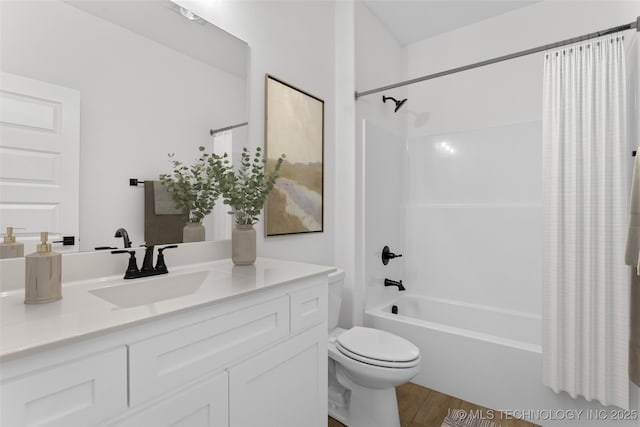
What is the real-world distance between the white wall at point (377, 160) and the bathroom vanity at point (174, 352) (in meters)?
1.07

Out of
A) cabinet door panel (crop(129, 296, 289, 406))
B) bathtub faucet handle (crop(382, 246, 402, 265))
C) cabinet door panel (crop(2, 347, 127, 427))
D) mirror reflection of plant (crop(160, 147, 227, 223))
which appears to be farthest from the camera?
bathtub faucet handle (crop(382, 246, 402, 265))

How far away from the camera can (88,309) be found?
0.75 meters

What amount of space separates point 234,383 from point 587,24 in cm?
300

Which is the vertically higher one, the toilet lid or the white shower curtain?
the white shower curtain

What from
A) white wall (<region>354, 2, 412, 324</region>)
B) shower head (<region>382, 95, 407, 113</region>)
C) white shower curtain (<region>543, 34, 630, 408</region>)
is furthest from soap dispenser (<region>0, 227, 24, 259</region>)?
shower head (<region>382, 95, 407, 113</region>)

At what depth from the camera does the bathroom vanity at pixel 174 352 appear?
57 centimetres

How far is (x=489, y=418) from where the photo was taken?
5.66ft

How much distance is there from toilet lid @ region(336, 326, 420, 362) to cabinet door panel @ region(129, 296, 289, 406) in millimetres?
625

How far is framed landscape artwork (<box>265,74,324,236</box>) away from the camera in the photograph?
1702 mm

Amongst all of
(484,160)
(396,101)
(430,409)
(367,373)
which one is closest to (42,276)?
(367,373)

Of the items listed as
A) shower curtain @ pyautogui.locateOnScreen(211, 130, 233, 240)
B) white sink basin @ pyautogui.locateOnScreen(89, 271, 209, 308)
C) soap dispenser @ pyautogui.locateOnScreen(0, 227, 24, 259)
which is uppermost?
shower curtain @ pyautogui.locateOnScreen(211, 130, 233, 240)

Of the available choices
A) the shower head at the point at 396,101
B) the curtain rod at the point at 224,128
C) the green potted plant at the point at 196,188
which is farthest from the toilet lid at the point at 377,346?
the shower head at the point at 396,101

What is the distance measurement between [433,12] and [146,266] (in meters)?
2.67

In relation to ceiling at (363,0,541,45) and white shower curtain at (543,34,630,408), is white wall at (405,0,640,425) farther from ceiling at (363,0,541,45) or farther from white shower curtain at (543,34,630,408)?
white shower curtain at (543,34,630,408)
